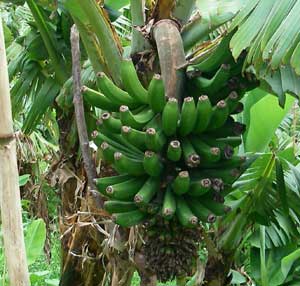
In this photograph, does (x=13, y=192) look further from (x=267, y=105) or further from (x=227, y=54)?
(x=267, y=105)

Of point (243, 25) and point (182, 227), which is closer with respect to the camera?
point (243, 25)

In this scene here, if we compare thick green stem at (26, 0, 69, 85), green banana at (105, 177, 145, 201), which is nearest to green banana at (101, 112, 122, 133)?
green banana at (105, 177, 145, 201)

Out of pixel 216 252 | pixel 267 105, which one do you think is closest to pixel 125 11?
pixel 267 105

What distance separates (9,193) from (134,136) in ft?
0.83

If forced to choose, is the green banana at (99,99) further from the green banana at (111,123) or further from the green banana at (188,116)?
the green banana at (188,116)

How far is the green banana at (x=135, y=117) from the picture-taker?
1.07 m

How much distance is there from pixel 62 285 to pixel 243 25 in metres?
1.17

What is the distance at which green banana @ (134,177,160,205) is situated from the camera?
1.07 m

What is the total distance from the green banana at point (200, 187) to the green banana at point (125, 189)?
0.10 metres

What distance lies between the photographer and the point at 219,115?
1.09 meters

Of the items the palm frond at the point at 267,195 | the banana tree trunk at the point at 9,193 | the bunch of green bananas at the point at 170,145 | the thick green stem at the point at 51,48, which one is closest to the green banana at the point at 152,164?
the bunch of green bananas at the point at 170,145

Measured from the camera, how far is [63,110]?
1.76 meters

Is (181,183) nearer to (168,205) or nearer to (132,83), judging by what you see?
(168,205)

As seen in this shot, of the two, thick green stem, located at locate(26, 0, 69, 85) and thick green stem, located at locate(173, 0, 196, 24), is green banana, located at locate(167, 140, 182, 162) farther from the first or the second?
thick green stem, located at locate(26, 0, 69, 85)
